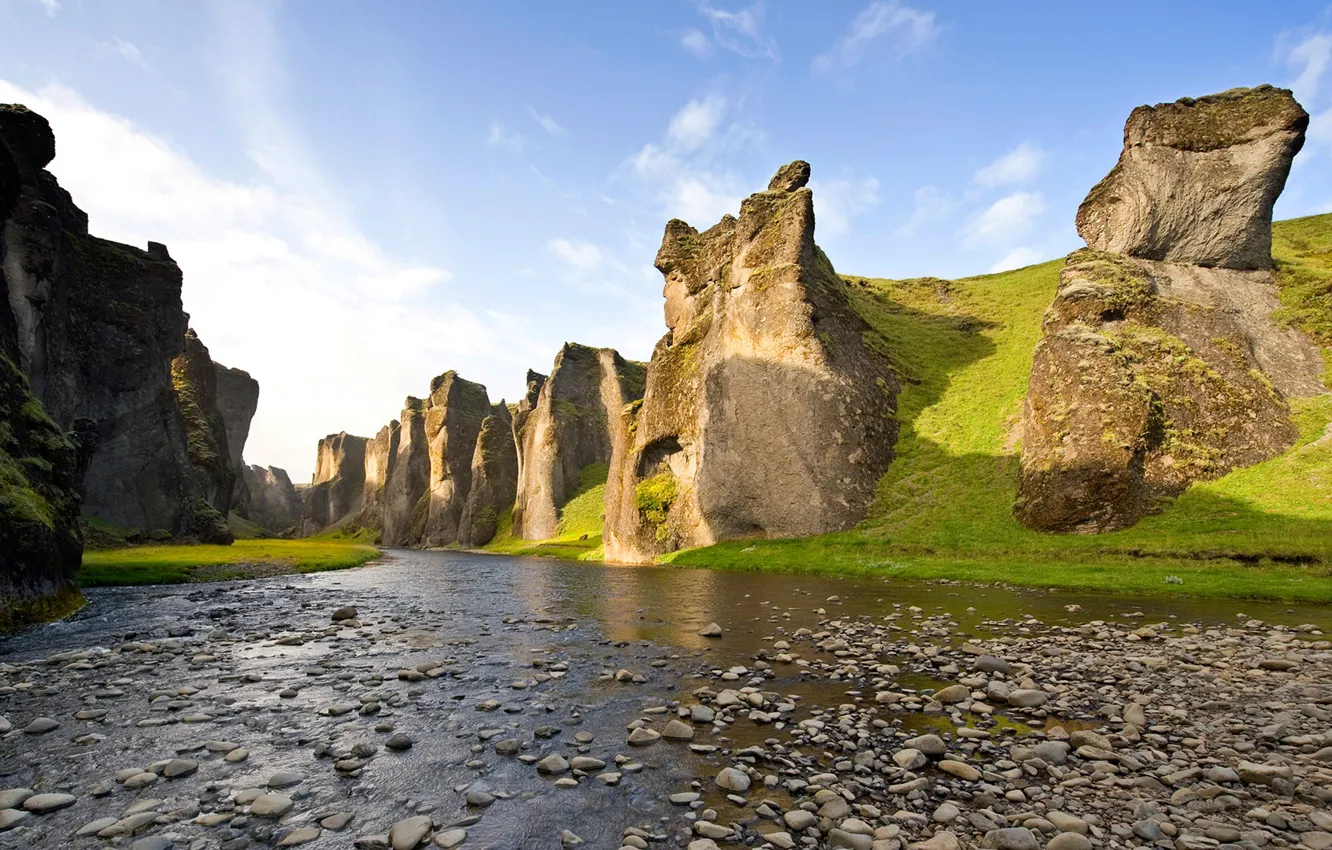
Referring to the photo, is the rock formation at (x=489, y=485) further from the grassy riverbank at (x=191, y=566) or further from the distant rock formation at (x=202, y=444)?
the grassy riverbank at (x=191, y=566)

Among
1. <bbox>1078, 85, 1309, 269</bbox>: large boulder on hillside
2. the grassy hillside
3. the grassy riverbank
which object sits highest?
<bbox>1078, 85, 1309, 269</bbox>: large boulder on hillside

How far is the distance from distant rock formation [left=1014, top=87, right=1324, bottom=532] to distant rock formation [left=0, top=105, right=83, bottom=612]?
43.9m

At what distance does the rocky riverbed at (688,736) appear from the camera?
18.2 feet

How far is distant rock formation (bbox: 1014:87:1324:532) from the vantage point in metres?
31.1

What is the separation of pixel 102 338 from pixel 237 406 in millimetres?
98889

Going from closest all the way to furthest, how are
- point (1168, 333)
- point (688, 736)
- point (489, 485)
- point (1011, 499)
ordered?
point (688, 736)
point (1011, 499)
point (1168, 333)
point (489, 485)

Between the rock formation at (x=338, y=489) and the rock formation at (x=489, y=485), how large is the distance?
82299 millimetres

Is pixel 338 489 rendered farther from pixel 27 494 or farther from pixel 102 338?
pixel 27 494

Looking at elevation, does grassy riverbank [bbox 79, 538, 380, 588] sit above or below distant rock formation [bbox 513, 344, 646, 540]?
below

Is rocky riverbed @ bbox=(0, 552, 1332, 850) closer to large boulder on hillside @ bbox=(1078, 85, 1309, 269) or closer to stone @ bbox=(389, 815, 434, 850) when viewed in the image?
stone @ bbox=(389, 815, 434, 850)

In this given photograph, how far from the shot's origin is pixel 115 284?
6019cm

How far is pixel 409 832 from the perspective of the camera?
5.37m

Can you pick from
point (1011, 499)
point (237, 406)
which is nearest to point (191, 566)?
point (1011, 499)

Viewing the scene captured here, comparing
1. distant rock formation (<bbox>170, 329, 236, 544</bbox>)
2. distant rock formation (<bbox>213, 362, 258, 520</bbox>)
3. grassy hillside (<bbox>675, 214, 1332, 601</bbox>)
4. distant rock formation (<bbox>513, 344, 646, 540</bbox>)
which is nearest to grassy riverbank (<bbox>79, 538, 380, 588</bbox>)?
distant rock formation (<bbox>170, 329, 236, 544</bbox>)
